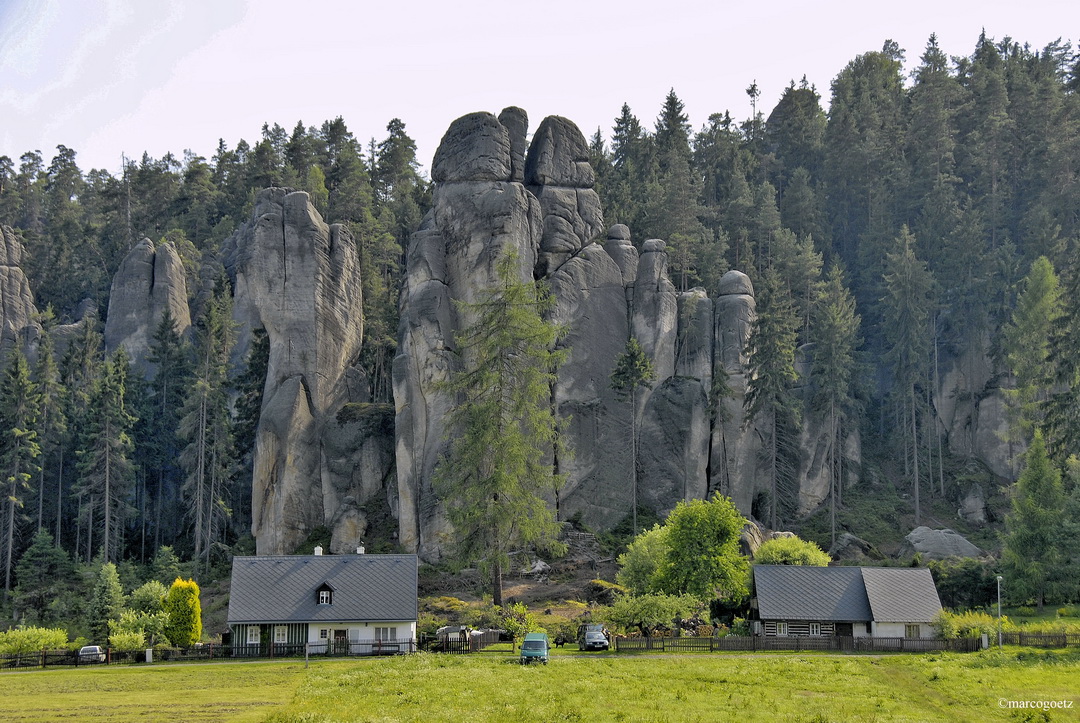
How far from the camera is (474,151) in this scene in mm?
79062

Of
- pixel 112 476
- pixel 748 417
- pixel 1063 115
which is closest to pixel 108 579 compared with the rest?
pixel 112 476

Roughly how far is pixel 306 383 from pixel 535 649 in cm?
3836

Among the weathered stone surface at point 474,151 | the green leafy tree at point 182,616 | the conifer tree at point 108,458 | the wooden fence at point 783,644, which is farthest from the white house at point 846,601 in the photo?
the conifer tree at point 108,458

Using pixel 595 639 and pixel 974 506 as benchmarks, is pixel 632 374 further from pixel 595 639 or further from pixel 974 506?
pixel 595 639

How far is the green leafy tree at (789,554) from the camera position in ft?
197

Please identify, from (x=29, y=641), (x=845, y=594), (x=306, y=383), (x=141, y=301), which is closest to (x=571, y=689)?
(x=845, y=594)

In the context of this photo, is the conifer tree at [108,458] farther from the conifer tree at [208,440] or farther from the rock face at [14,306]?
the rock face at [14,306]

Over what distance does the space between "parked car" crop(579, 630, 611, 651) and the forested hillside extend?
96.6 ft

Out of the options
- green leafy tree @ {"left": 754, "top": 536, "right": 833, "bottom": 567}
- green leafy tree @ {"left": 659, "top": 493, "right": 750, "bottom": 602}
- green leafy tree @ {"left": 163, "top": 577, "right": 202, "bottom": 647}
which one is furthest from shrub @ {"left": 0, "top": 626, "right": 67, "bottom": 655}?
green leafy tree @ {"left": 754, "top": 536, "right": 833, "bottom": 567}

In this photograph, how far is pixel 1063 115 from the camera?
9244cm

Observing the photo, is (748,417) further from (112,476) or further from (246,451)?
(112,476)

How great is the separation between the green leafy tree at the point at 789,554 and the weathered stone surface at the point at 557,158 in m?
35.1

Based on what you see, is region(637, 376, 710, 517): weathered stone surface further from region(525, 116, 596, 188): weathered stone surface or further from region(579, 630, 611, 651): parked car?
region(579, 630, 611, 651): parked car

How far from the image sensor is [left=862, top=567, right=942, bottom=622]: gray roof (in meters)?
52.2
